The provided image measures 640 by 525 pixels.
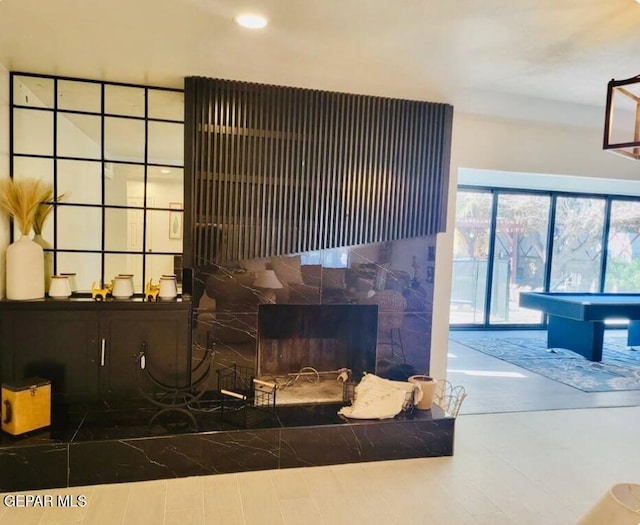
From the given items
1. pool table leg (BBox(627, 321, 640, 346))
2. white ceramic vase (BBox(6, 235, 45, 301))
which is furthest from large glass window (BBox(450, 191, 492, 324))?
white ceramic vase (BBox(6, 235, 45, 301))

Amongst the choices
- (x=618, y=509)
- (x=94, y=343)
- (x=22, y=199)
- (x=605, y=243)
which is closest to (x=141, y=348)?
(x=94, y=343)

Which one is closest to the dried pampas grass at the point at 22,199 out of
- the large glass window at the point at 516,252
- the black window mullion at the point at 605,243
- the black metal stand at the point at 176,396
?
the black metal stand at the point at 176,396

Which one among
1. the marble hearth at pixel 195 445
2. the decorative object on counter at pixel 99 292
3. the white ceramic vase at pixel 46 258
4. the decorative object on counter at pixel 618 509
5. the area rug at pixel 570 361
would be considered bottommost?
the area rug at pixel 570 361

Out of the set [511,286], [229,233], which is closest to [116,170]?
[229,233]

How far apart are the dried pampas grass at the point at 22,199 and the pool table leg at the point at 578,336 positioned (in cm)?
636

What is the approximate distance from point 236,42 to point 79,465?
265cm

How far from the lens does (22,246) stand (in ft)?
10.6

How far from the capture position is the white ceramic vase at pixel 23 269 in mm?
3199

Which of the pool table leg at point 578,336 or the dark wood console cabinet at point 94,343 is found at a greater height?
the dark wood console cabinet at point 94,343

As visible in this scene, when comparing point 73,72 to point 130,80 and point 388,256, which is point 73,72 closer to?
point 130,80

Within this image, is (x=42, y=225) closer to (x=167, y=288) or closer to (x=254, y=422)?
(x=167, y=288)

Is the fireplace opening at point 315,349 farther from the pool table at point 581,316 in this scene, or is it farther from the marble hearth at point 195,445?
the pool table at point 581,316

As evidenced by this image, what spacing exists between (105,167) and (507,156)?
3.46 metres

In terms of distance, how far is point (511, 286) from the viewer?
855 centimetres
